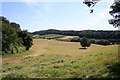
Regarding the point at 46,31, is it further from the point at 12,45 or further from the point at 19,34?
the point at 12,45

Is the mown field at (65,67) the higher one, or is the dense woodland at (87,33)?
the dense woodland at (87,33)

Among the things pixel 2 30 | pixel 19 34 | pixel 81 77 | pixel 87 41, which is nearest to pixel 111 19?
pixel 81 77

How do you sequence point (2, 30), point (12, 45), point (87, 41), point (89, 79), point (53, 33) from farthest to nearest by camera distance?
point (53, 33) < point (87, 41) < point (12, 45) < point (2, 30) < point (89, 79)

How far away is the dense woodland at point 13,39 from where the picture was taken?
62453 millimetres

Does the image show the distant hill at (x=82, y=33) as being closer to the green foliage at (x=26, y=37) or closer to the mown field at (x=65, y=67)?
the green foliage at (x=26, y=37)

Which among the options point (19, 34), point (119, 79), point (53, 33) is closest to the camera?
point (119, 79)

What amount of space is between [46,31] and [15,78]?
133959 millimetres

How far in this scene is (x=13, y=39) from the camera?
65.6 meters

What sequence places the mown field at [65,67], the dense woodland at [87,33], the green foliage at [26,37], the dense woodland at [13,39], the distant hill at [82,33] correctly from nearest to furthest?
the mown field at [65,67] < the dense woodland at [13,39] < the green foliage at [26,37] < the dense woodland at [87,33] < the distant hill at [82,33]

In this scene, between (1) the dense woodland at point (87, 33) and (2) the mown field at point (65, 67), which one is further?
(1) the dense woodland at point (87, 33)

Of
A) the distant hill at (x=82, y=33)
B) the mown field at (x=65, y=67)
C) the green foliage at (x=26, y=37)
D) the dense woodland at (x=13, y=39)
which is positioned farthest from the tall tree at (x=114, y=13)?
the distant hill at (x=82, y=33)

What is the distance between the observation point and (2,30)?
2432 inches


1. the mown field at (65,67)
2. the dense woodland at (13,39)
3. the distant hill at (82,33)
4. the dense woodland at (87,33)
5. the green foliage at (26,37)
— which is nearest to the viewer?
the mown field at (65,67)

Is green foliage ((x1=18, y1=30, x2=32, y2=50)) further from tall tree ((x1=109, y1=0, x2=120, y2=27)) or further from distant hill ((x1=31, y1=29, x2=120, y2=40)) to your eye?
tall tree ((x1=109, y1=0, x2=120, y2=27))
